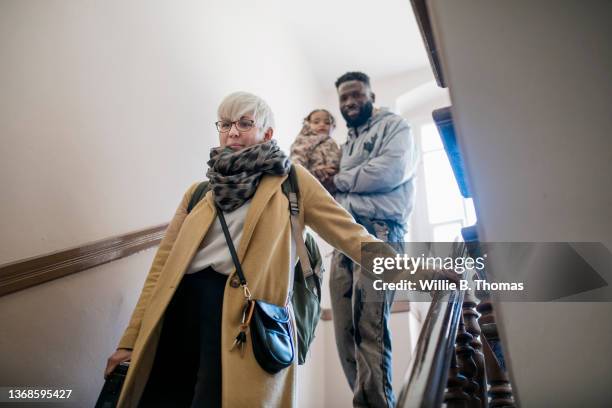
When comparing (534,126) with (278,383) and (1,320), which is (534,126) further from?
(1,320)

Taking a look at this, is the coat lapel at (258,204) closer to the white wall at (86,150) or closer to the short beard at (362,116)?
the white wall at (86,150)

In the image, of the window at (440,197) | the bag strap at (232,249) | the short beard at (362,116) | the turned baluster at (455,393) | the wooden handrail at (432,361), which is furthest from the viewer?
the window at (440,197)

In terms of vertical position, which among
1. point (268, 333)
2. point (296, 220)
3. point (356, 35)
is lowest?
point (268, 333)

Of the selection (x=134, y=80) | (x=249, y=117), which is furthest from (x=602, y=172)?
(x=134, y=80)

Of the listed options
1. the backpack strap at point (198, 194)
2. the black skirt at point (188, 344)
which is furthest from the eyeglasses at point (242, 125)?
the black skirt at point (188, 344)

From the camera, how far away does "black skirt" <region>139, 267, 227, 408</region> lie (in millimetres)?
1361

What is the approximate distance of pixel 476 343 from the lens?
4.83 ft

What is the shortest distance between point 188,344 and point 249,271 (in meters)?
0.28

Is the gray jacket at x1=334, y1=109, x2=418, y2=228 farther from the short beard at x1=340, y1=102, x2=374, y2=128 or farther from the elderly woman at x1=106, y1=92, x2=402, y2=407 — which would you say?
the elderly woman at x1=106, y1=92, x2=402, y2=407

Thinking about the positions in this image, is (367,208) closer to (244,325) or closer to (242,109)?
(242,109)

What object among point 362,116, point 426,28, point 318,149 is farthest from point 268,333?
point 362,116

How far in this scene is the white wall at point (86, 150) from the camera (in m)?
1.81

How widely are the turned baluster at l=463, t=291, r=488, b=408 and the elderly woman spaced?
400mm

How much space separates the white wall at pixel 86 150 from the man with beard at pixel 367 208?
952mm
